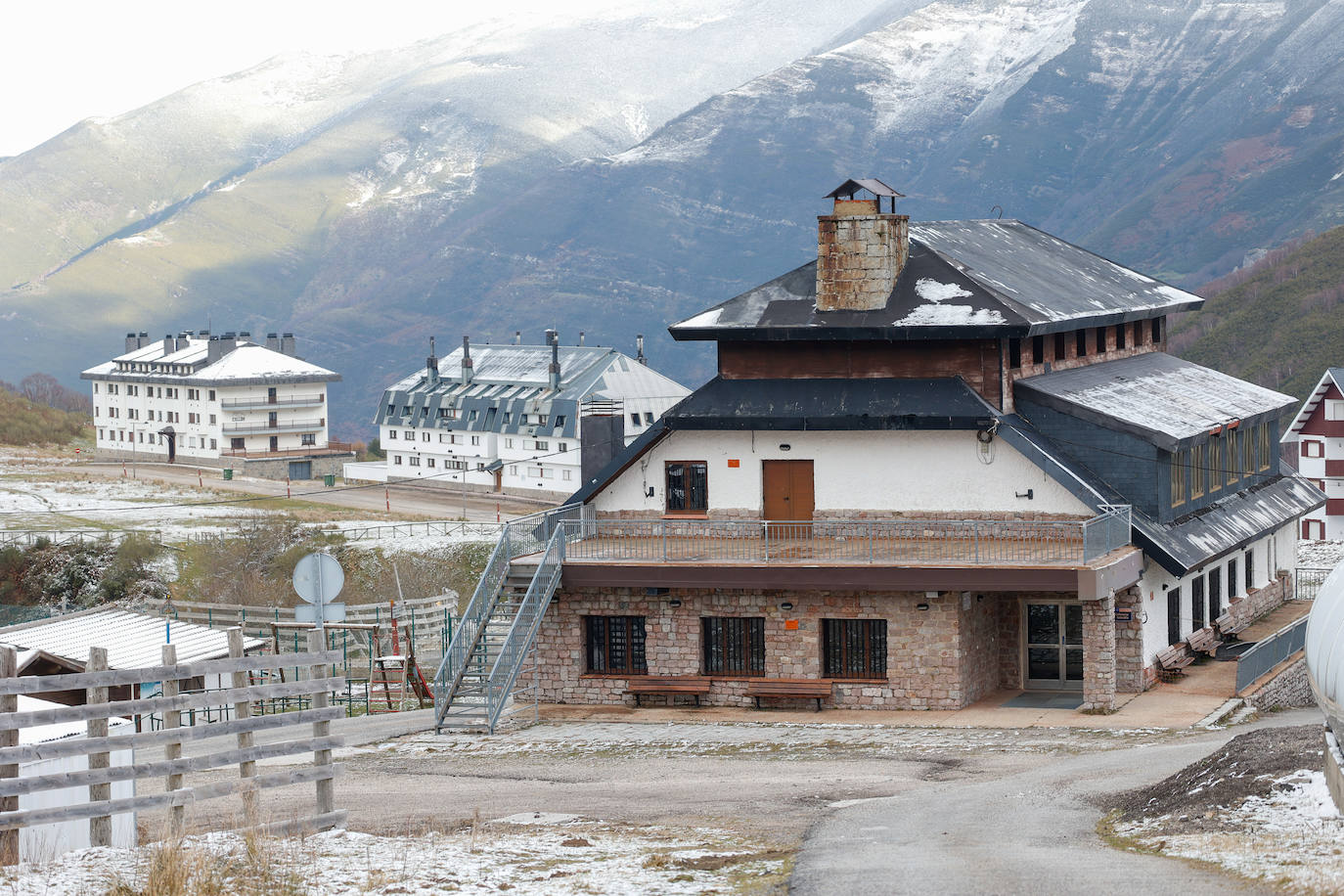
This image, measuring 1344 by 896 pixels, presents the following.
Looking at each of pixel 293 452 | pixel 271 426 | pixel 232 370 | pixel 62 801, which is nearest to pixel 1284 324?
pixel 293 452

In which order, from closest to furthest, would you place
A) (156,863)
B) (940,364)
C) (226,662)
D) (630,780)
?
(156,863), (226,662), (630,780), (940,364)

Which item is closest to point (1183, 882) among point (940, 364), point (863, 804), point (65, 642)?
point (863, 804)

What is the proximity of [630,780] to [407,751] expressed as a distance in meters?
5.72

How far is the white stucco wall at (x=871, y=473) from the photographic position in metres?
36.0

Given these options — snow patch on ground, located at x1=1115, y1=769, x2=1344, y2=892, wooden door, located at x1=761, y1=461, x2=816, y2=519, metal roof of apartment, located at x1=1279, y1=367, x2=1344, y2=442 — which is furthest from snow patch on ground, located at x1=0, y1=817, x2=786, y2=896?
metal roof of apartment, located at x1=1279, y1=367, x2=1344, y2=442

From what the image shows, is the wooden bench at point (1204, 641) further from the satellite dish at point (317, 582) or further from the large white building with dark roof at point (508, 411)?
the large white building with dark roof at point (508, 411)

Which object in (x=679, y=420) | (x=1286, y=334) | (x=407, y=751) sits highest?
(x=1286, y=334)

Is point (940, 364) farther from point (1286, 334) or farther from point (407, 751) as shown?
point (1286, 334)

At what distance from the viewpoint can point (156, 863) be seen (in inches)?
584

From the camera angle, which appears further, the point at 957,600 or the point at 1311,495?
the point at 1311,495

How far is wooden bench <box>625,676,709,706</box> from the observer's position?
34.9m

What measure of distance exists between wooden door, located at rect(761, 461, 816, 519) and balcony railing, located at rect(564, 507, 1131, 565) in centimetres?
41

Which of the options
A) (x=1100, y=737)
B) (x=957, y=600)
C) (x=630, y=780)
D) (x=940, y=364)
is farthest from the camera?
(x=940, y=364)

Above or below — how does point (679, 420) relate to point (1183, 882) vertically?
above
